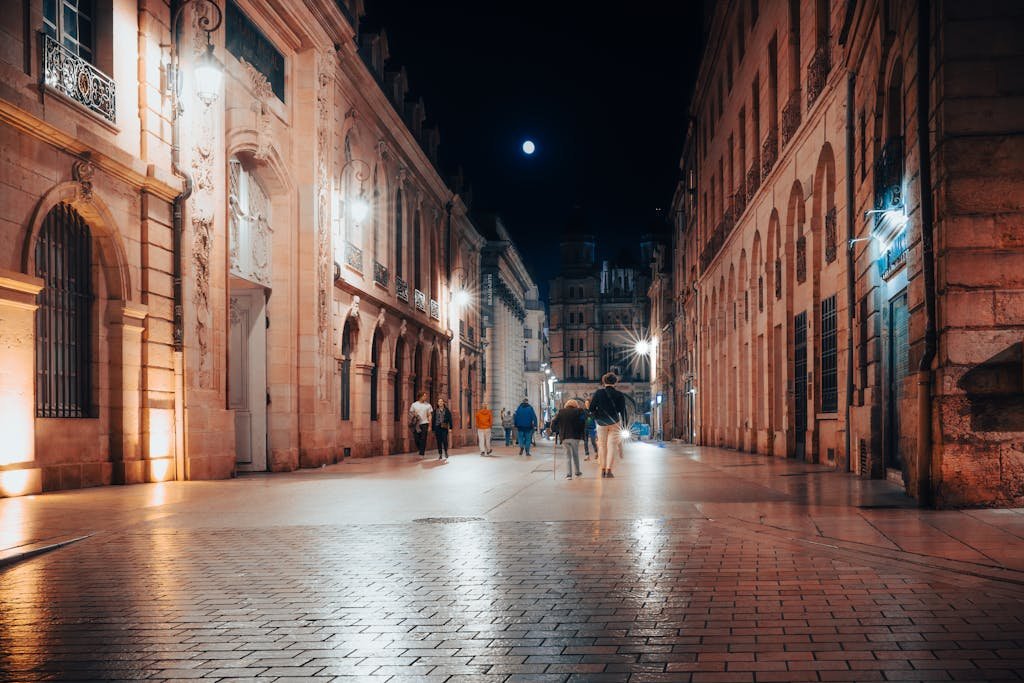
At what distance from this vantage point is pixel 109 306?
16.9 m

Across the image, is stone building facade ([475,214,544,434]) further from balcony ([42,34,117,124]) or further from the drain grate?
the drain grate

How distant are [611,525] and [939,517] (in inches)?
122

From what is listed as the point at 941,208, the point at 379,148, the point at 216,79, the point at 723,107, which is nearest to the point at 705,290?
the point at 723,107

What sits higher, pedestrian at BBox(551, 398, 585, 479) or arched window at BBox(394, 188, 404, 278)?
arched window at BBox(394, 188, 404, 278)

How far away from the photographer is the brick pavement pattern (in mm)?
5070

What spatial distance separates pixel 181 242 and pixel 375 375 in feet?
55.5

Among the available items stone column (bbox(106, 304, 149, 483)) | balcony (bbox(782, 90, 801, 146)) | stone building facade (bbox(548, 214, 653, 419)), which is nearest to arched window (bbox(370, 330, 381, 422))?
balcony (bbox(782, 90, 801, 146))

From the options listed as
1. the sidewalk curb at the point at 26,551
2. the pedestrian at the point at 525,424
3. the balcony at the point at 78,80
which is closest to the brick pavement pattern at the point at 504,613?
the sidewalk curb at the point at 26,551

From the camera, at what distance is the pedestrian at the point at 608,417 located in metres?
18.2

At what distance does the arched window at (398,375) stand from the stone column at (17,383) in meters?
23.3

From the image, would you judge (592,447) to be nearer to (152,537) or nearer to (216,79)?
(216,79)

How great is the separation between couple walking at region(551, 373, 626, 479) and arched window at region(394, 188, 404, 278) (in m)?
19.6

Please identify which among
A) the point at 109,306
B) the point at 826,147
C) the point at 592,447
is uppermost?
the point at 826,147

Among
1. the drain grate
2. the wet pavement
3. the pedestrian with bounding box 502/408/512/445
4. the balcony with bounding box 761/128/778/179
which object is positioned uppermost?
the balcony with bounding box 761/128/778/179
